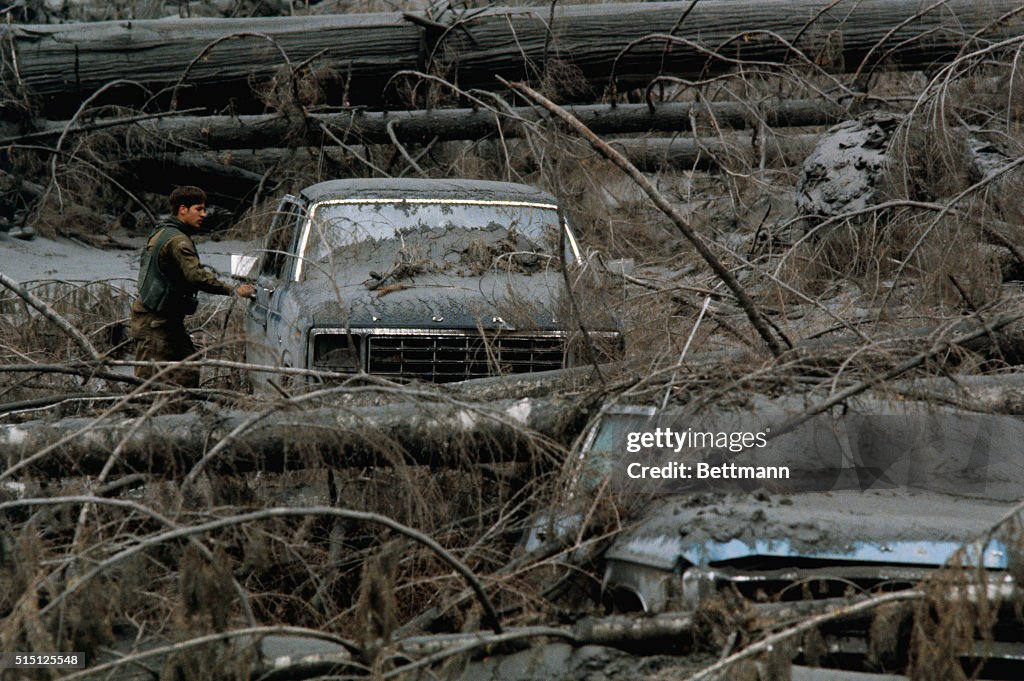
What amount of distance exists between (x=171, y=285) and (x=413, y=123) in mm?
4610

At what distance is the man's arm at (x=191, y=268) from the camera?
25.8 ft

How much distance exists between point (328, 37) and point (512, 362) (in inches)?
250

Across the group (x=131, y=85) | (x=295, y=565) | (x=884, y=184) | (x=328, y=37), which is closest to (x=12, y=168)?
(x=131, y=85)

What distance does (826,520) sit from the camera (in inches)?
171

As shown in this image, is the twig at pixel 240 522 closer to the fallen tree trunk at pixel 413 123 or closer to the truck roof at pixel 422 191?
the truck roof at pixel 422 191

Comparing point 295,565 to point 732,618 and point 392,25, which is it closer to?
point 732,618

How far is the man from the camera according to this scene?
793 centimetres

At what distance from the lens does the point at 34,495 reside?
4.68 m

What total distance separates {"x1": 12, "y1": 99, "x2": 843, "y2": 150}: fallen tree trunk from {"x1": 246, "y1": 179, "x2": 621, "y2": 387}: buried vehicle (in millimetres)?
3145

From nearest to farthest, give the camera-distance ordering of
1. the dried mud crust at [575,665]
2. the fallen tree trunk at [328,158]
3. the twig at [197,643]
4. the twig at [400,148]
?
the twig at [197,643], the dried mud crust at [575,665], the twig at [400,148], the fallen tree trunk at [328,158]

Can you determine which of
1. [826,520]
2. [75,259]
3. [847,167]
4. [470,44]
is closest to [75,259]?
[75,259]

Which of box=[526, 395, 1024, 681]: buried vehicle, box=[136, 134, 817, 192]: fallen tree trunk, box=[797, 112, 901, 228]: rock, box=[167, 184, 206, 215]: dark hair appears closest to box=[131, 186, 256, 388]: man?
box=[167, 184, 206, 215]: dark hair

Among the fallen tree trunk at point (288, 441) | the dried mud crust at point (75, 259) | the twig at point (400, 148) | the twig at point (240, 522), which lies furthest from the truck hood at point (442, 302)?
the dried mud crust at point (75, 259)

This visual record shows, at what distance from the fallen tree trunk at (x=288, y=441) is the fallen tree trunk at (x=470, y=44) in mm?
7244
